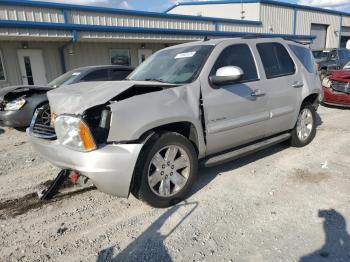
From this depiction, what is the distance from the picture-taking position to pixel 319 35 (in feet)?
101

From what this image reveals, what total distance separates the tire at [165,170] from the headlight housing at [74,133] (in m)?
0.54

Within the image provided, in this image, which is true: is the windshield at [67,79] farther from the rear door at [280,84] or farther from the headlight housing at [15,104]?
the rear door at [280,84]

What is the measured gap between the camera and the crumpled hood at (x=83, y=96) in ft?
9.71

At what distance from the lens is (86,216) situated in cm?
333

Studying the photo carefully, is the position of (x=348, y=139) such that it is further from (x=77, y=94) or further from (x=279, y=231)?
(x=77, y=94)

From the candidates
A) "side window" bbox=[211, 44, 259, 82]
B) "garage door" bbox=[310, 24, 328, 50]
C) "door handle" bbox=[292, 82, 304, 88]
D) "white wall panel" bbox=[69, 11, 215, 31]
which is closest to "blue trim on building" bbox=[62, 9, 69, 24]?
"white wall panel" bbox=[69, 11, 215, 31]

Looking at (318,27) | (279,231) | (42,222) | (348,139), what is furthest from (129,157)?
(318,27)

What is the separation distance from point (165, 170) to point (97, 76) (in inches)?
206

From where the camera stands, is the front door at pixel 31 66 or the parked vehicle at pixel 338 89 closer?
the parked vehicle at pixel 338 89

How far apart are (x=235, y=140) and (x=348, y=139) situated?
3114 mm

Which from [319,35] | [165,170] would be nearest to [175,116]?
[165,170]

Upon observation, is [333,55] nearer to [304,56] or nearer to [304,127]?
[304,56]

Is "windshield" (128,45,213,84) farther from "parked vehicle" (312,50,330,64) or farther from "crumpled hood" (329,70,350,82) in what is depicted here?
"parked vehicle" (312,50,330,64)

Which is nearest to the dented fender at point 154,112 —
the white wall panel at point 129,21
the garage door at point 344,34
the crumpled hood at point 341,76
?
the crumpled hood at point 341,76
